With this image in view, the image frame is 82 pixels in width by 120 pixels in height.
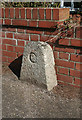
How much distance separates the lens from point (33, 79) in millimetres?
2863

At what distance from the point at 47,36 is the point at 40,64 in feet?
1.55

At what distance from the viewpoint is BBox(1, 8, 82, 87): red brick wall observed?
277cm

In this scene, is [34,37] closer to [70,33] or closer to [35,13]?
[35,13]

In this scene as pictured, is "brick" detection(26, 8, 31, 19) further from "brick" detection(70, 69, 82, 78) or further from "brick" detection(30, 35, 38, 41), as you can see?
"brick" detection(70, 69, 82, 78)

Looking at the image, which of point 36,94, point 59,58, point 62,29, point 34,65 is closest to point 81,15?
point 62,29

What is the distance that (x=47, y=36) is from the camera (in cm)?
294

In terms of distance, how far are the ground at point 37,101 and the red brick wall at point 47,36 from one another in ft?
0.80

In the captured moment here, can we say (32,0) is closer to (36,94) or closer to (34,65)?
(34,65)

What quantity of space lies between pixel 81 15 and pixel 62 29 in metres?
0.35

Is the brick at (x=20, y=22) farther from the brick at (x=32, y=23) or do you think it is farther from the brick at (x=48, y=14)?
the brick at (x=48, y=14)

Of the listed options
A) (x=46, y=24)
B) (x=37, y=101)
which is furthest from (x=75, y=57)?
(x=37, y=101)

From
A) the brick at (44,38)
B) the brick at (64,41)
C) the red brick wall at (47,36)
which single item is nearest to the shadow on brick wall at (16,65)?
the red brick wall at (47,36)

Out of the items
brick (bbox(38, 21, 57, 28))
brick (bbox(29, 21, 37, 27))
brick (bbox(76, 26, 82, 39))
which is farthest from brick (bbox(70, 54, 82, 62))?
brick (bbox(29, 21, 37, 27))

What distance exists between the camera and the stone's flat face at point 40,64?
270cm
